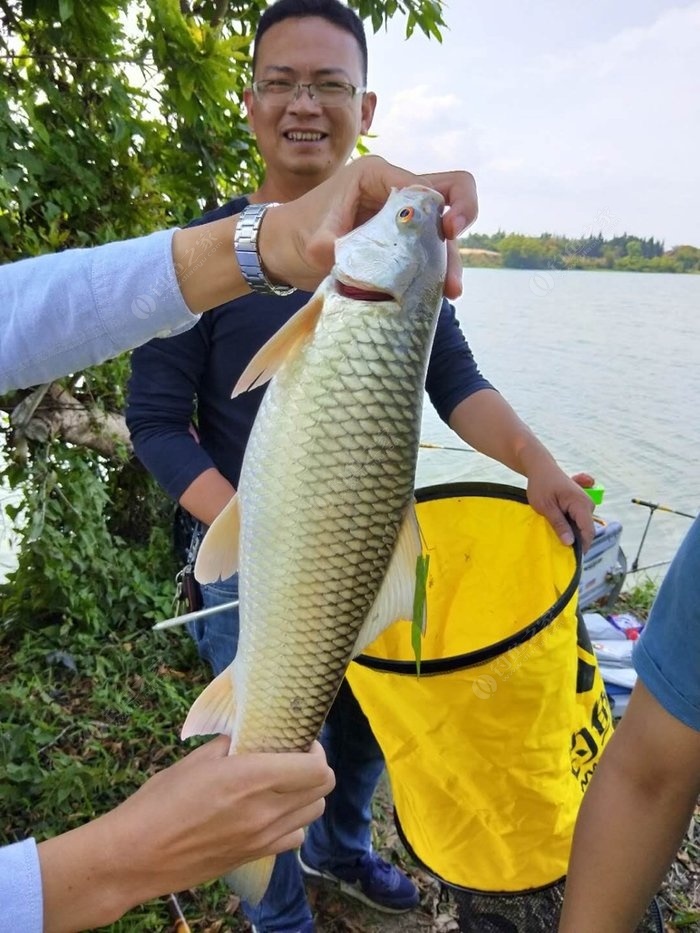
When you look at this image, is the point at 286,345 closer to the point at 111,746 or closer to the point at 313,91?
the point at 313,91

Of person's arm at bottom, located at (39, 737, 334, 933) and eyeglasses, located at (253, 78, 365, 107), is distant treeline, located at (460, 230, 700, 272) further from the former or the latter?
person's arm at bottom, located at (39, 737, 334, 933)

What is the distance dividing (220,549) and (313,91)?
1.38 m

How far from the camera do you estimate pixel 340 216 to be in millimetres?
1014

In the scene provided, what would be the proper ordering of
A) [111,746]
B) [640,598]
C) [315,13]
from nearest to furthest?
1. [315,13]
2. [111,746]
3. [640,598]

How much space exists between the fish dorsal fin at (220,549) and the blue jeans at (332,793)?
77 cm

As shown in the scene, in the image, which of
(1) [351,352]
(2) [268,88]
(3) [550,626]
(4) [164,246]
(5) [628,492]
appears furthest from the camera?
(5) [628,492]

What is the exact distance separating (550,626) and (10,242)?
2.57 meters

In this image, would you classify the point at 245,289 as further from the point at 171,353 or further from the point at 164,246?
the point at 171,353

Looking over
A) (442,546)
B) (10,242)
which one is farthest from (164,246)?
(10,242)

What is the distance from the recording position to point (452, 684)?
136 centimetres

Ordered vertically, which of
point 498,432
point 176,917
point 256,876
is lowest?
point 176,917

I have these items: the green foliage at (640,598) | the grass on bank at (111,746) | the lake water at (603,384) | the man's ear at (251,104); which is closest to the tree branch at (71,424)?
the lake water at (603,384)

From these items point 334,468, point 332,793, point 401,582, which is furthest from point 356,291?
point 332,793

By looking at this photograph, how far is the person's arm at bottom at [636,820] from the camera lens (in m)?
1.05
